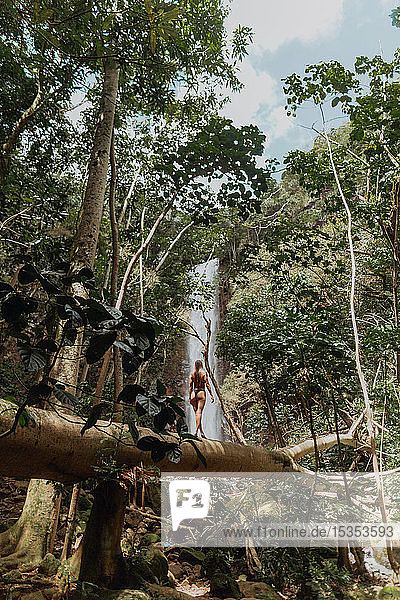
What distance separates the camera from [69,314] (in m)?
1.02

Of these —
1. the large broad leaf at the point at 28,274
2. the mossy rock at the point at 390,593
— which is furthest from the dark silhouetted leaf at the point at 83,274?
the mossy rock at the point at 390,593

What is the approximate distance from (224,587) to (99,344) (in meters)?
4.31

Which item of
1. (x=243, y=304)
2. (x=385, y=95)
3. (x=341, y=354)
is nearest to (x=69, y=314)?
(x=341, y=354)

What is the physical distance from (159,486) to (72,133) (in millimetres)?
6838

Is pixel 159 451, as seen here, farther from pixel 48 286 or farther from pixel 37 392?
pixel 48 286

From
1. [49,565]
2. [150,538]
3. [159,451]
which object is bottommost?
[150,538]

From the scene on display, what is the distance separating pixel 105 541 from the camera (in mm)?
2752

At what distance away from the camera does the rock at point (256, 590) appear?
388 centimetres

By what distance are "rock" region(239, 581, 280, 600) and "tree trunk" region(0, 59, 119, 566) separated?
2.33 meters

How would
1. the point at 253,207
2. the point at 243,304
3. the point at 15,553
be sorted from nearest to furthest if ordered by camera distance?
the point at 15,553 → the point at 253,207 → the point at 243,304

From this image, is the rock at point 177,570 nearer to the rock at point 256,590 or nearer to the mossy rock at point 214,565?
the mossy rock at point 214,565

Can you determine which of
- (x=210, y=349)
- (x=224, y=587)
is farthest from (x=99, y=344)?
(x=210, y=349)

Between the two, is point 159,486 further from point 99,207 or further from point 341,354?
point 99,207

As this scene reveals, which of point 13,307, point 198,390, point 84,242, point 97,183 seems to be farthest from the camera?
point 198,390
